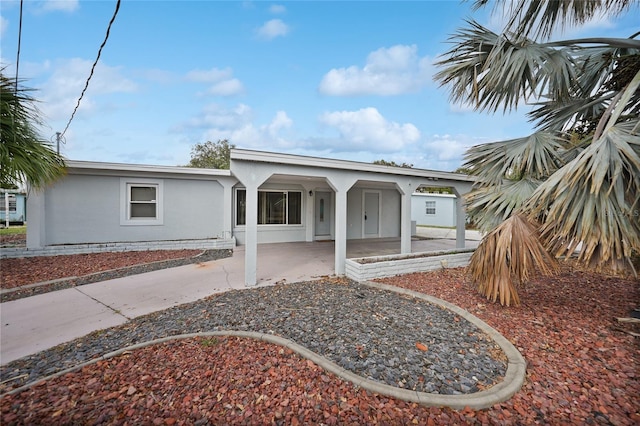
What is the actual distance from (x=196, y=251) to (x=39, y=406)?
701 cm

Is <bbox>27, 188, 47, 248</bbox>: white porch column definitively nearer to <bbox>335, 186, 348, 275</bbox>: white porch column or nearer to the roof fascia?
the roof fascia

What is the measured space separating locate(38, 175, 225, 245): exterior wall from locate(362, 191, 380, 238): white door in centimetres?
614

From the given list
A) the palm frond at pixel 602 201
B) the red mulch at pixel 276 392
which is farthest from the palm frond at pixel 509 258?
the red mulch at pixel 276 392

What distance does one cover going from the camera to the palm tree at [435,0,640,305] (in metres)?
3.19

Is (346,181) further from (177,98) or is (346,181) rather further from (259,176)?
(177,98)

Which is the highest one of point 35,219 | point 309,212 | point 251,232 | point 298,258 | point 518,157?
point 518,157

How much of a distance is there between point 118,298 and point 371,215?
1009 centimetres

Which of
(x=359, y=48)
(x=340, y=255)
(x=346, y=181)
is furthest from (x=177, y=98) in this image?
(x=340, y=255)

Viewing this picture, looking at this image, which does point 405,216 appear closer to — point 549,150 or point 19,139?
point 549,150

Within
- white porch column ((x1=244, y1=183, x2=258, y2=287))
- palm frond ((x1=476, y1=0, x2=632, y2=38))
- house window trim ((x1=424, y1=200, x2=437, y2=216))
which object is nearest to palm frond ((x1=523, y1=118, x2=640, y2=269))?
palm frond ((x1=476, y1=0, x2=632, y2=38))

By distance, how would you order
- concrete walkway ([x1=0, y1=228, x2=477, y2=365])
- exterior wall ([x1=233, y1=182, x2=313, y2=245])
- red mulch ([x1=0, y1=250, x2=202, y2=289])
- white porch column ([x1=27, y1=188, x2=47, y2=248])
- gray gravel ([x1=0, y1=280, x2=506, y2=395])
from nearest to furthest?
gray gravel ([x1=0, y1=280, x2=506, y2=395]) < concrete walkway ([x1=0, y1=228, x2=477, y2=365]) < red mulch ([x1=0, y1=250, x2=202, y2=289]) < white porch column ([x1=27, y1=188, x2=47, y2=248]) < exterior wall ([x1=233, y1=182, x2=313, y2=245])

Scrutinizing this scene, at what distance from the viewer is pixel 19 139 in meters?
4.38

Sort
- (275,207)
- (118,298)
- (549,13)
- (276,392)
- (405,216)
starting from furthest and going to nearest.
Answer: (275,207) → (405,216) → (118,298) → (549,13) → (276,392)

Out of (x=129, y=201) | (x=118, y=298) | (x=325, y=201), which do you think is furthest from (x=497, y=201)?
(x=129, y=201)
